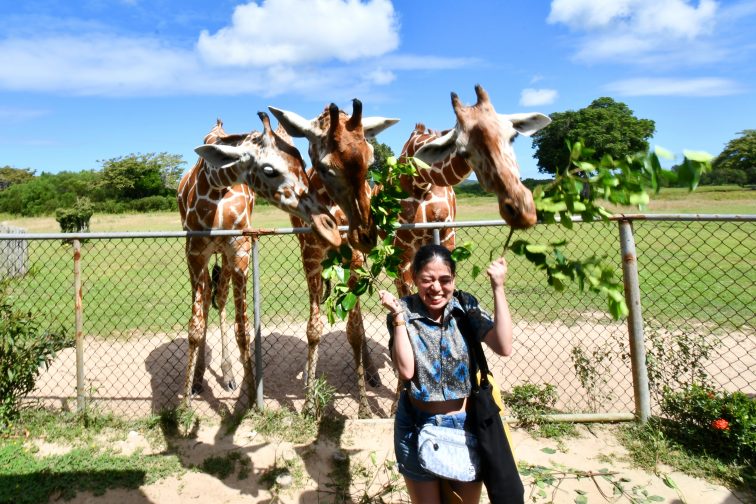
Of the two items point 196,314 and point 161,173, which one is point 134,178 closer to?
point 161,173

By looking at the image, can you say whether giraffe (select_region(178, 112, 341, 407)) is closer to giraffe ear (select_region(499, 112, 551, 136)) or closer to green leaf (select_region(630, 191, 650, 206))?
giraffe ear (select_region(499, 112, 551, 136))

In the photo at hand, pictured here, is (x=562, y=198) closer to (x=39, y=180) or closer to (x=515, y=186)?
(x=515, y=186)

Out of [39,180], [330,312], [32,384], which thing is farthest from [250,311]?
[39,180]

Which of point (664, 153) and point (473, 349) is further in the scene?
point (473, 349)

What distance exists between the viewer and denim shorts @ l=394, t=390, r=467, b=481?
2.38 metres

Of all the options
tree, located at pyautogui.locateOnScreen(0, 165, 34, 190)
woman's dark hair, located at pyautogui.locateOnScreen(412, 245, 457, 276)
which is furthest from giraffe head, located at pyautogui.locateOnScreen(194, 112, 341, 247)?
tree, located at pyautogui.locateOnScreen(0, 165, 34, 190)

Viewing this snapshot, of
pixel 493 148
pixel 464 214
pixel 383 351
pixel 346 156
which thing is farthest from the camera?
pixel 464 214

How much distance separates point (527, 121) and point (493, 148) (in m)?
0.71

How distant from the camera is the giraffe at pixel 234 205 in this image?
3.66 metres

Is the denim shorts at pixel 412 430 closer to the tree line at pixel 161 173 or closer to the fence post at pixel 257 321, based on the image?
the fence post at pixel 257 321

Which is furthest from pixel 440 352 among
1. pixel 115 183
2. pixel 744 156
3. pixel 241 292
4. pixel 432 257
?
pixel 744 156

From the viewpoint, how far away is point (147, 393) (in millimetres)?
5090

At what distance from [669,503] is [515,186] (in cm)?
244

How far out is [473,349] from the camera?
2469 millimetres
